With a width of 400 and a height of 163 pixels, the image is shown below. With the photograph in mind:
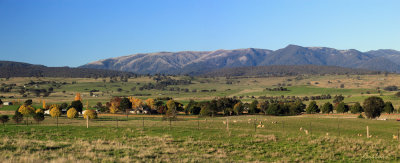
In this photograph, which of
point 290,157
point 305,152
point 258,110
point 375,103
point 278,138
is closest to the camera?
point 290,157

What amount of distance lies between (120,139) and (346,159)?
18.7m

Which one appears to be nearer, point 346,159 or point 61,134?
point 346,159

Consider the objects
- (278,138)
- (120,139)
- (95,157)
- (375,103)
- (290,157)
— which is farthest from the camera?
(375,103)

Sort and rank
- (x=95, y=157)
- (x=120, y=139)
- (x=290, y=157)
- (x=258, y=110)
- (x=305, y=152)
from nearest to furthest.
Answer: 1. (x=95, y=157)
2. (x=290, y=157)
3. (x=305, y=152)
4. (x=120, y=139)
5. (x=258, y=110)

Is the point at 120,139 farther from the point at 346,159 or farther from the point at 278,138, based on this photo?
the point at 346,159

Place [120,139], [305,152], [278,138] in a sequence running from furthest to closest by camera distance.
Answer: [278,138]
[120,139]
[305,152]

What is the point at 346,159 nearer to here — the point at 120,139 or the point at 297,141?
the point at 297,141

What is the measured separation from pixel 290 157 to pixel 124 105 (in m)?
93.4

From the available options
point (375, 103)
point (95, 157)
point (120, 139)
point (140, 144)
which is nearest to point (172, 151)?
point (140, 144)

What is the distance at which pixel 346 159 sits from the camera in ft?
80.9

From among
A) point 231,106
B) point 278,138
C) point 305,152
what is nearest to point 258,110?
point 231,106

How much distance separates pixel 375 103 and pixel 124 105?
7182 centimetres

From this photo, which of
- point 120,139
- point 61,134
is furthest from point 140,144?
point 61,134

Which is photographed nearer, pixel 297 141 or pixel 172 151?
pixel 172 151
